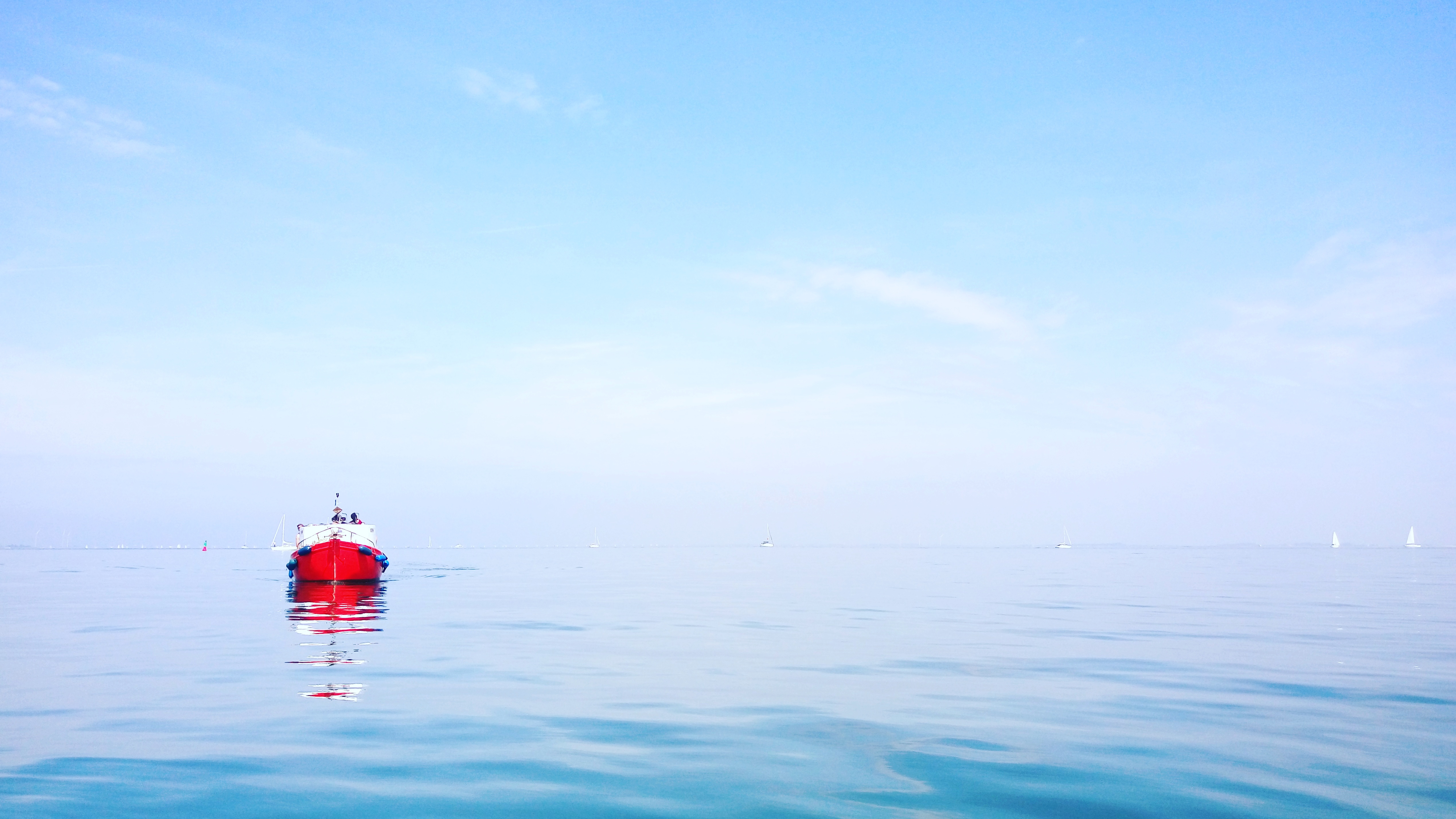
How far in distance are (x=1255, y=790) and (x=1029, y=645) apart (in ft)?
51.2

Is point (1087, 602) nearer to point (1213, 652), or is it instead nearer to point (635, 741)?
point (1213, 652)

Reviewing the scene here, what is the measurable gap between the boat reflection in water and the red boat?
25.0 inches

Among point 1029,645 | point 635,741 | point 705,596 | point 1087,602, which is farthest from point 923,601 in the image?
point 635,741

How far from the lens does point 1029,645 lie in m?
26.7

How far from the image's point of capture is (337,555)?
205 feet

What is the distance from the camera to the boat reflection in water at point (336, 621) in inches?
749

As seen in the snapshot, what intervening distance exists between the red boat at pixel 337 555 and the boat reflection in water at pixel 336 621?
636 millimetres

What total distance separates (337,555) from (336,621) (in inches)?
1159

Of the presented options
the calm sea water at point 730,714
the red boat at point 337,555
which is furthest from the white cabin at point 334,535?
the calm sea water at point 730,714

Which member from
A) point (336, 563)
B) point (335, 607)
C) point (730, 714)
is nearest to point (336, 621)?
point (335, 607)

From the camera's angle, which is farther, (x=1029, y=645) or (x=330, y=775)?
(x=1029, y=645)

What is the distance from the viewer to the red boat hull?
2441 inches

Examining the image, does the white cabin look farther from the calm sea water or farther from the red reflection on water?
the calm sea water

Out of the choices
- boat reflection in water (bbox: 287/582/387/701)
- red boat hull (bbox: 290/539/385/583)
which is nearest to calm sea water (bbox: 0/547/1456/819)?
boat reflection in water (bbox: 287/582/387/701)
